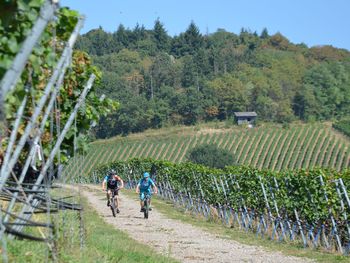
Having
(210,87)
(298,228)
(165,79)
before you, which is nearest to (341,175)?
(298,228)

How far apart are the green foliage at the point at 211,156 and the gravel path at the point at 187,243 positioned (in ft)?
168

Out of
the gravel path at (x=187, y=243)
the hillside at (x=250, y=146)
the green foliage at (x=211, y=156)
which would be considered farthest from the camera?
the hillside at (x=250, y=146)

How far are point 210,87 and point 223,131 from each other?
31522 mm

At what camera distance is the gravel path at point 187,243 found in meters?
15.0

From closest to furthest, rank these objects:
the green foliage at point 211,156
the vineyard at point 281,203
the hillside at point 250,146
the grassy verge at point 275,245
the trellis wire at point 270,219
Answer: the grassy verge at point 275,245, the trellis wire at point 270,219, the vineyard at point 281,203, the green foliage at point 211,156, the hillside at point 250,146

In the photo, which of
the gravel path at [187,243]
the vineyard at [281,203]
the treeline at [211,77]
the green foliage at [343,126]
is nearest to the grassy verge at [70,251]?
the gravel path at [187,243]

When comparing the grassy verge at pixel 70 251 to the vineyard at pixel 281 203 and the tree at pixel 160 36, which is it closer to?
the vineyard at pixel 281 203

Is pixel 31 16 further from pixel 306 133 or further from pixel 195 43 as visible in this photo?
pixel 195 43

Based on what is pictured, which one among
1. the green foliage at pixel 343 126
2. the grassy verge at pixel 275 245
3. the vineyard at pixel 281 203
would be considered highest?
the green foliage at pixel 343 126

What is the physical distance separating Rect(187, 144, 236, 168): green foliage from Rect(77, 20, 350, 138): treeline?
915 inches

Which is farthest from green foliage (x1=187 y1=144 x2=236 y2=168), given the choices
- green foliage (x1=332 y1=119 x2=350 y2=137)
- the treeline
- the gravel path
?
the gravel path

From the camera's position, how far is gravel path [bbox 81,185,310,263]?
49.1ft

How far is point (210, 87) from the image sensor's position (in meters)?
129

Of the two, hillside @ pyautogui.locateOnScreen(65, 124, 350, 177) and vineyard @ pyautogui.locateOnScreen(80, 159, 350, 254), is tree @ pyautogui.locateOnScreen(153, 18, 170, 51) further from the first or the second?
vineyard @ pyautogui.locateOnScreen(80, 159, 350, 254)
